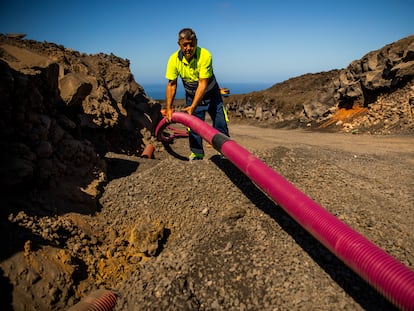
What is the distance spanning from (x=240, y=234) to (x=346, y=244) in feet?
4.06

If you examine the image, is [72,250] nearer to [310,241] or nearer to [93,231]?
[93,231]

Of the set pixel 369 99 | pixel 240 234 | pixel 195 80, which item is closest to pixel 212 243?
pixel 240 234

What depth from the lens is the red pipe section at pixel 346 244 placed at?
6.97 feet

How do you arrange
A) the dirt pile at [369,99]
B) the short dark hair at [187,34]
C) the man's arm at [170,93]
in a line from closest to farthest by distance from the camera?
the short dark hair at [187,34], the man's arm at [170,93], the dirt pile at [369,99]

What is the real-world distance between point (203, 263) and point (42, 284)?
1.55 metres

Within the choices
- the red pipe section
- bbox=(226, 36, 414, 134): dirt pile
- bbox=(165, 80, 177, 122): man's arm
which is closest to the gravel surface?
the red pipe section

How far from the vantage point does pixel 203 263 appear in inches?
118

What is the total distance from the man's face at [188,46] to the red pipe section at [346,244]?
2.26m

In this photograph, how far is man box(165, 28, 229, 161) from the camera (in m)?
4.85

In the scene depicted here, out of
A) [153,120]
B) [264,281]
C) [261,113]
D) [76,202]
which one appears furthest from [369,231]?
[261,113]

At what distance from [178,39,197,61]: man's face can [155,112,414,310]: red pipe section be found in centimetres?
226

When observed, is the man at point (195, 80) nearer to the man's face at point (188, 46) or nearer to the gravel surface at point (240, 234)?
the man's face at point (188, 46)

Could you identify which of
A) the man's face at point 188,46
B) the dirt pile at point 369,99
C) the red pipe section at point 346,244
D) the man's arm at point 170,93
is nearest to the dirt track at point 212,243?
the red pipe section at point 346,244

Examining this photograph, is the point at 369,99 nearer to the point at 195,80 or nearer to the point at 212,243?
the point at 195,80
